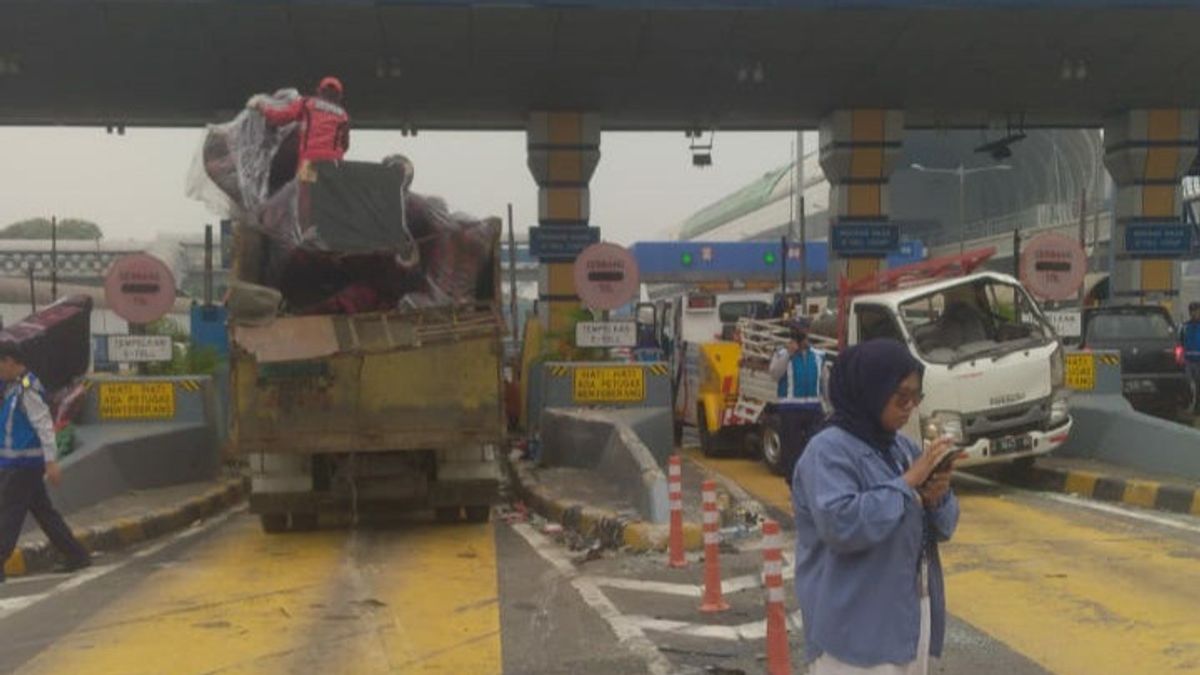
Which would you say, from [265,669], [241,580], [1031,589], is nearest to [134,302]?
[241,580]

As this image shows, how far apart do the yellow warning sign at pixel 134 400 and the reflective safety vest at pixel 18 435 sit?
19.6 feet

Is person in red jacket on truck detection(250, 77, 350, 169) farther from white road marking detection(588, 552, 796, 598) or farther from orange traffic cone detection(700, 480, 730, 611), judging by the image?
orange traffic cone detection(700, 480, 730, 611)

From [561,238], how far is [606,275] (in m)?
10.5

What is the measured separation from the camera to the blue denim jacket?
135 inches

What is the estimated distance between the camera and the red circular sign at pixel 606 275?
16.6 meters

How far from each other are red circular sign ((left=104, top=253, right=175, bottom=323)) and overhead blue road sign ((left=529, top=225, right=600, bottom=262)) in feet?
37.2

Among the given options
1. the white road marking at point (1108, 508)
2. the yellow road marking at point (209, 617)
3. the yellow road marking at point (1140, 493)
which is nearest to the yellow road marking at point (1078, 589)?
the white road marking at point (1108, 508)

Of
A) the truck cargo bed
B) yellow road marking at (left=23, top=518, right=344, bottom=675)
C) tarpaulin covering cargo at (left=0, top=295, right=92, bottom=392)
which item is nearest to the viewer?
yellow road marking at (left=23, top=518, right=344, bottom=675)

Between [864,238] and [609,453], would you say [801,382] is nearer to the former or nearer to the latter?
[609,453]

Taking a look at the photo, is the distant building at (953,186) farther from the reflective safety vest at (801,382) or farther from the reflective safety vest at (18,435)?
the reflective safety vest at (18,435)

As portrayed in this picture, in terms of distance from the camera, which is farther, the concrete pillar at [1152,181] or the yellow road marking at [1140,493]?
the concrete pillar at [1152,181]

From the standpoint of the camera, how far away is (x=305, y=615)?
26.1ft

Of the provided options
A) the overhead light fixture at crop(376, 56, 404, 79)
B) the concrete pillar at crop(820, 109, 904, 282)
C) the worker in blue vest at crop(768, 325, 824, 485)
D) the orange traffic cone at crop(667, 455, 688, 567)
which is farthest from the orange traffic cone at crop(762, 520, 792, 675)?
the concrete pillar at crop(820, 109, 904, 282)

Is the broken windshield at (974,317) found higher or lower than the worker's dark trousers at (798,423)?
higher
